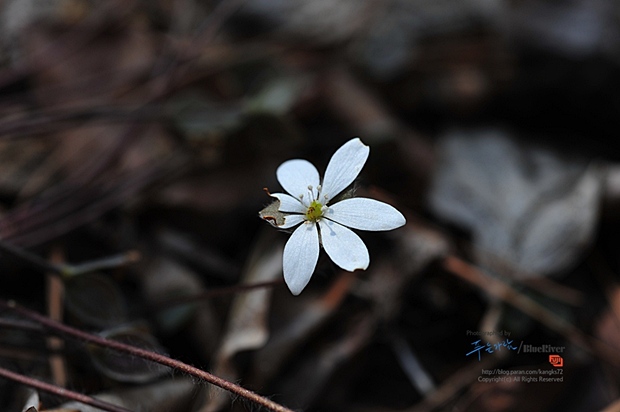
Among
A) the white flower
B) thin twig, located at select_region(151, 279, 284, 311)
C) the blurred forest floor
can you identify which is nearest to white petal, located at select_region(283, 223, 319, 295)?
the white flower

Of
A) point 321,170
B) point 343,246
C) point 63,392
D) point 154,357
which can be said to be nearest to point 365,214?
point 343,246

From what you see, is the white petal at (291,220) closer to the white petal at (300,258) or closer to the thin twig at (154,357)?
the white petal at (300,258)

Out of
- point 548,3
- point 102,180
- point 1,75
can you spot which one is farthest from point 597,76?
point 1,75

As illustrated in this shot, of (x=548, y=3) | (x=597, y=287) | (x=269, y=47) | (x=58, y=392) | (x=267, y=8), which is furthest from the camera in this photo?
(x=267, y=8)

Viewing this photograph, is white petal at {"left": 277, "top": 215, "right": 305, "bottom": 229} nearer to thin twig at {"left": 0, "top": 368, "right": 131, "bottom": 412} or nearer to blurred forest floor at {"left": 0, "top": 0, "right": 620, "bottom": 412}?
blurred forest floor at {"left": 0, "top": 0, "right": 620, "bottom": 412}

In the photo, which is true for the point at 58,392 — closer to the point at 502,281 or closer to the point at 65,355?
the point at 65,355

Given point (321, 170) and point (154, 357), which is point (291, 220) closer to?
point (154, 357)

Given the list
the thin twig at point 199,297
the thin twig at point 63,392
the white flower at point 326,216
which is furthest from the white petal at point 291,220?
the thin twig at point 63,392
